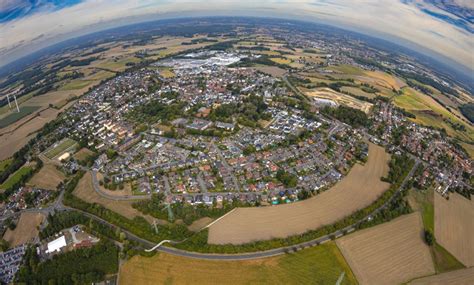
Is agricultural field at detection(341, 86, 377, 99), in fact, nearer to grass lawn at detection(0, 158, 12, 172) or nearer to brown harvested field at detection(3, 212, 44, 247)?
brown harvested field at detection(3, 212, 44, 247)

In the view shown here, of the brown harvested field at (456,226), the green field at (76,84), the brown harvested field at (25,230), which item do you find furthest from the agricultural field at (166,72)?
the brown harvested field at (456,226)

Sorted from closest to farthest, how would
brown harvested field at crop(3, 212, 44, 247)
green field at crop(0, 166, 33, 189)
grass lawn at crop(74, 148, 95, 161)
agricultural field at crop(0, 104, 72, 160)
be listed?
brown harvested field at crop(3, 212, 44, 247) → green field at crop(0, 166, 33, 189) → grass lawn at crop(74, 148, 95, 161) → agricultural field at crop(0, 104, 72, 160)

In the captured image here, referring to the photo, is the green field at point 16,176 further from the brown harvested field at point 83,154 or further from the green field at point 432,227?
the green field at point 432,227

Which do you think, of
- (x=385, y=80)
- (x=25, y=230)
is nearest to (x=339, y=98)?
(x=385, y=80)

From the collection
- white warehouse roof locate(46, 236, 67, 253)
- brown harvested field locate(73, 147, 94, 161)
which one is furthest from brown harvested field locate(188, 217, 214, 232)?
brown harvested field locate(73, 147, 94, 161)

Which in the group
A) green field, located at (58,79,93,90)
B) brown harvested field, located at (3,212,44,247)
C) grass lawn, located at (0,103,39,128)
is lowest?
green field, located at (58,79,93,90)

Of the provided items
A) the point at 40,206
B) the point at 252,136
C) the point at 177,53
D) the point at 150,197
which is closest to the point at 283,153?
the point at 252,136
